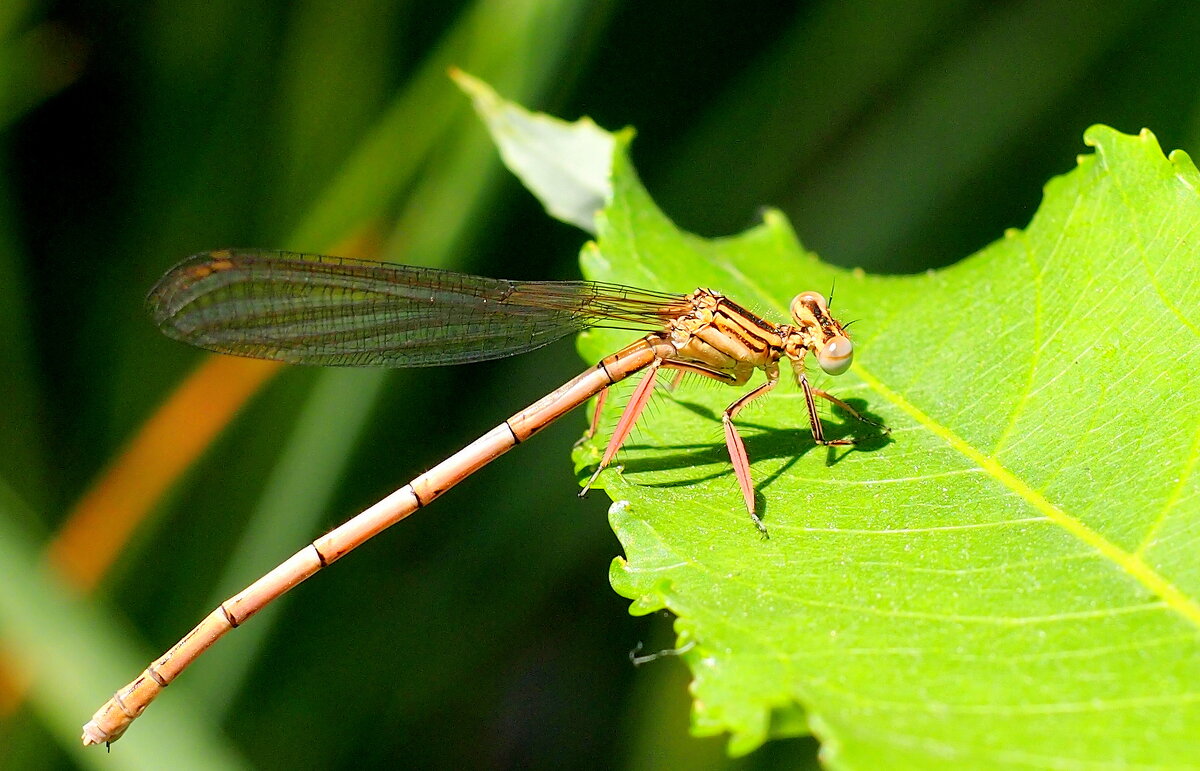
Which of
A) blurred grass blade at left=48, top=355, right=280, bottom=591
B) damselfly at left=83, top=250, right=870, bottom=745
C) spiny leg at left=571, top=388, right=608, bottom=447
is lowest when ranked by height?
spiny leg at left=571, top=388, right=608, bottom=447

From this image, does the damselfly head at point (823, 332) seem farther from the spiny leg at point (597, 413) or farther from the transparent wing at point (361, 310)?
the spiny leg at point (597, 413)

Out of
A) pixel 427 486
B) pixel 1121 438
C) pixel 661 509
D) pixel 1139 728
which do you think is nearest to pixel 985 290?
pixel 1121 438

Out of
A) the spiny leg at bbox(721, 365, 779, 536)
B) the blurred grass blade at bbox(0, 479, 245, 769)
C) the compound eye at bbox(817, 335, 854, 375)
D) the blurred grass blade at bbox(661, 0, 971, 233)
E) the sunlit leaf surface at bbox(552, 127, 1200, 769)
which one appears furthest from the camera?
the blurred grass blade at bbox(661, 0, 971, 233)

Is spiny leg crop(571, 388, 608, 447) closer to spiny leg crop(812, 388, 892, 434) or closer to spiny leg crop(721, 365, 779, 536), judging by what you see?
spiny leg crop(721, 365, 779, 536)

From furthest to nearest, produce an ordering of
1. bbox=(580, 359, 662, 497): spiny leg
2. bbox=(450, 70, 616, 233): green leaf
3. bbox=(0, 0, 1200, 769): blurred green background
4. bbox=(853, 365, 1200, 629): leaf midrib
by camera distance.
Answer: bbox=(0, 0, 1200, 769): blurred green background
bbox=(450, 70, 616, 233): green leaf
bbox=(580, 359, 662, 497): spiny leg
bbox=(853, 365, 1200, 629): leaf midrib

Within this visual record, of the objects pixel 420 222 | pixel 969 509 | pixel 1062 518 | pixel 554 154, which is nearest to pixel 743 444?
pixel 969 509

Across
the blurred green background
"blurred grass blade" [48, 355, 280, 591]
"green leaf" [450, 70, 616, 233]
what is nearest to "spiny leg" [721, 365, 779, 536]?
"green leaf" [450, 70, 616, 233]

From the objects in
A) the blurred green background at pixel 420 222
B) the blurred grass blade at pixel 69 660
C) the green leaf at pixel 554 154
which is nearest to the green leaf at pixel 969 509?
the green leaf at pixel 554 154
